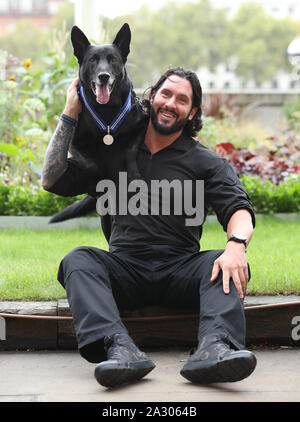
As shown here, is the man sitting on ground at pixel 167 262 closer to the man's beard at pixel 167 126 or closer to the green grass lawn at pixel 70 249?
the man's beard at pixel 167 126

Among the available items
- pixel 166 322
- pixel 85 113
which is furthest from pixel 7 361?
pixel 85 113

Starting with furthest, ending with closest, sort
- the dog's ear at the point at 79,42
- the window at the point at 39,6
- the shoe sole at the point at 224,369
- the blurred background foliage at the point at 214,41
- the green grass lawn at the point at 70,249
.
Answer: the window at the point at 39,6
the blurred background foliage at the point at 214,41
the green grass lawn at the point at 70,249
the dog's ear at the point at 79,42
the shoe sole at the point at 224,369

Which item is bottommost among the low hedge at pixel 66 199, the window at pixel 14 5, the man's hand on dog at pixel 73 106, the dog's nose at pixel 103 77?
the low hedge at pixel 66 199

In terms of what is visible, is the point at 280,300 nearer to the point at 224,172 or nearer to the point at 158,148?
the point at 224,172

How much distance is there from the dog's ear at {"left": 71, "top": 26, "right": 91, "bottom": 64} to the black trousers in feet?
3.07

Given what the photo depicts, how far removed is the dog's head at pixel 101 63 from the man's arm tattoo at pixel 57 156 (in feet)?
0.71

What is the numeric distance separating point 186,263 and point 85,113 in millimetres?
853

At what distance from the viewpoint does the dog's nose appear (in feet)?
9.16

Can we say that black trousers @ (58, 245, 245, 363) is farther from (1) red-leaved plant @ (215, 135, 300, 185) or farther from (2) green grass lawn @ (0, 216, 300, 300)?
(1) red-leaved plant @ (215, 135, 300, 185)

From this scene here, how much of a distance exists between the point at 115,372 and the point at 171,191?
95 cm

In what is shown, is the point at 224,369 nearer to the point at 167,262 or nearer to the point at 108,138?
the point at 167,262

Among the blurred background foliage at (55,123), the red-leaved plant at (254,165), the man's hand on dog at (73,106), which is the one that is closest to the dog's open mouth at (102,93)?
the man's hand on dog at (73,106)

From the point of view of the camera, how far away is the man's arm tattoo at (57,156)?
9.39 feet

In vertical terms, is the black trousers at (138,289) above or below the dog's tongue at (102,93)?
below
